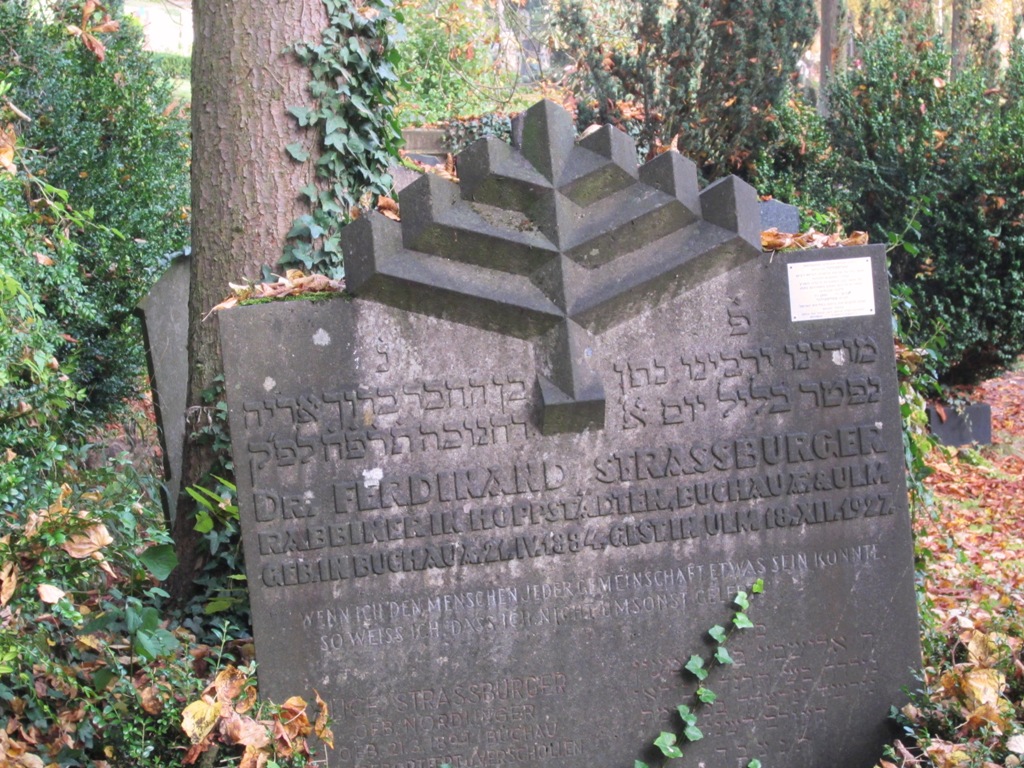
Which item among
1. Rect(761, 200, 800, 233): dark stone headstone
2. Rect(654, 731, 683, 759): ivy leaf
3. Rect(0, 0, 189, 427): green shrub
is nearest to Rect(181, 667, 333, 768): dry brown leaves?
Rect(654, 731, 683, 759): ivy leaf

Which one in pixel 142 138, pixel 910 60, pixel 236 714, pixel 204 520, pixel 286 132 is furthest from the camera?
pixel 910 60

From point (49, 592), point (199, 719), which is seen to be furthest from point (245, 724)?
point (49, 592)

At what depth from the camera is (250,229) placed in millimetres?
5289

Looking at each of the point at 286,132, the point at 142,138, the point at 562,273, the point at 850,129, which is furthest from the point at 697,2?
the point at 562,273

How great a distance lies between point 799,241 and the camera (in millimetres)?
4305

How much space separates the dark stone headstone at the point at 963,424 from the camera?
33.8 feet

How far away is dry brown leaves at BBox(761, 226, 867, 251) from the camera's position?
167 inches

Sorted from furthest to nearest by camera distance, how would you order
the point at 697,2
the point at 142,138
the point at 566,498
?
the point at 697,2 → the point at 142,138 → the point at 566,498

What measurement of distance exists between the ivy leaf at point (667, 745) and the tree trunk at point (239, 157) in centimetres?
237

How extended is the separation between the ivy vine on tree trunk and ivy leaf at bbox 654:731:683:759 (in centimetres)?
265

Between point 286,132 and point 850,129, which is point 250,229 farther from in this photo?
point 850,129

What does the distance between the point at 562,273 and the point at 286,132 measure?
1918 mm

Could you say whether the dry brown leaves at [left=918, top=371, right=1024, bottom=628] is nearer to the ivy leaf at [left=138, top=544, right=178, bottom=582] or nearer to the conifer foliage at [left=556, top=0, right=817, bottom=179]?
the ivy leaf at [left=138, top=544, right=178, bottom=582]

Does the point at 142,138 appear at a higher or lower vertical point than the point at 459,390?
higher
